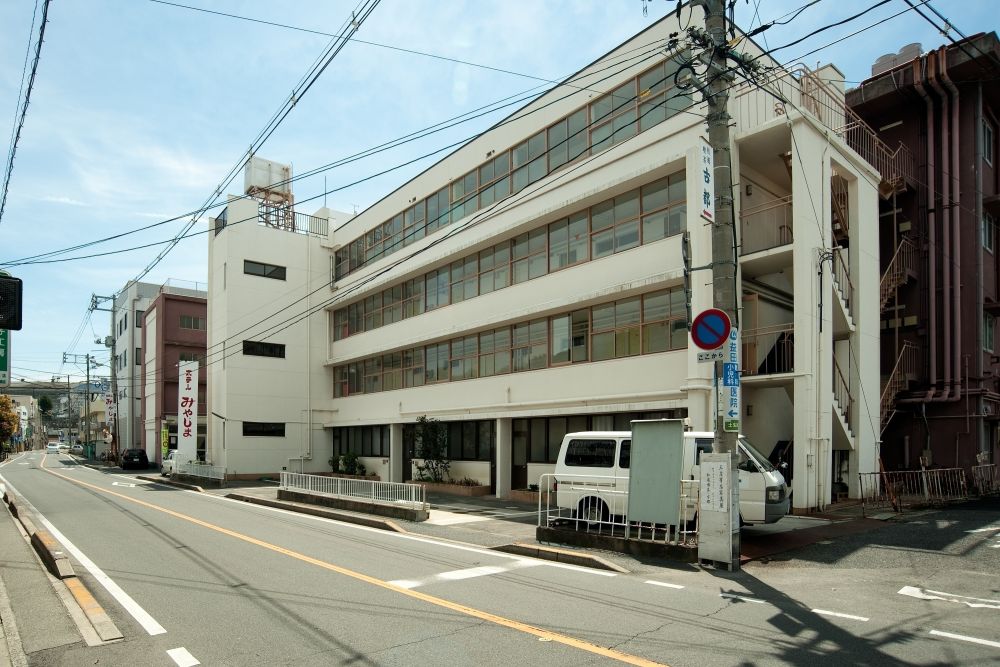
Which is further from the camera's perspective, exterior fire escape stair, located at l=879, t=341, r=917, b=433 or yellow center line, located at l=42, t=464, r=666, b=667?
exterior fire escape stair, located at l=879, t=341, r=917, b=433

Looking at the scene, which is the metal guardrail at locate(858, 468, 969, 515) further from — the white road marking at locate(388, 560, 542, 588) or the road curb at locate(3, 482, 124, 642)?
the road curb at locate(3, 482, 124, 642)

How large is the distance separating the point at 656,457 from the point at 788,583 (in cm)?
288

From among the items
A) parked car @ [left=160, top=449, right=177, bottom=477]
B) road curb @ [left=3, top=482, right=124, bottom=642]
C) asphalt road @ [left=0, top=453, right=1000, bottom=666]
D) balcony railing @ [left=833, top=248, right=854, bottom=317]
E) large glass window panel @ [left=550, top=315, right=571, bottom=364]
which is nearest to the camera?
asphalt road @ [left=0, top=453, right=1000, bottom=666]

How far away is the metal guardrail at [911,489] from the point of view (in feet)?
55.7

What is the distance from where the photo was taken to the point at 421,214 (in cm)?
3075

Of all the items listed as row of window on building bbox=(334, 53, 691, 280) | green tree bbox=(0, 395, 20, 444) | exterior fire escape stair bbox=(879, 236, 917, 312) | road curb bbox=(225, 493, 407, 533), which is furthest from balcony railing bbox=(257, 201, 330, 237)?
green tree bbox=(0, 395, 20, 444)

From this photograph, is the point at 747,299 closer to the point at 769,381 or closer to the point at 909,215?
the point at 769,381

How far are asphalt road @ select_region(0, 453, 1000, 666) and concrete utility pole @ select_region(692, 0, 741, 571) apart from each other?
2077 millimetres

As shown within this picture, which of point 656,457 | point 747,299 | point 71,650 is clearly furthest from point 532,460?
point 71,650

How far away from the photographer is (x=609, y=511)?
42.6 ft

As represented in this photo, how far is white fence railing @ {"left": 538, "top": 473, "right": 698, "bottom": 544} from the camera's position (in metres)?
11.3

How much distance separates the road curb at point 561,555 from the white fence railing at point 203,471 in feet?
77.9

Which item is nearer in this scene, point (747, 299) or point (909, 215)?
point (747, 299)

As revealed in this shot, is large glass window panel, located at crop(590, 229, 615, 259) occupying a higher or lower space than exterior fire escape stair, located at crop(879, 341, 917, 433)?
higher
